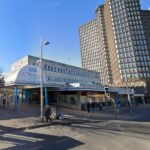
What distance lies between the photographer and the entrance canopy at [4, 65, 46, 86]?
27.0 m

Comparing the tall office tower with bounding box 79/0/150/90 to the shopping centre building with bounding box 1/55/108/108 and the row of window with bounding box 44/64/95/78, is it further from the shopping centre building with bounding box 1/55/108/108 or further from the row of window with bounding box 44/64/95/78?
the shopping centre building with bounding box 1/55/108/108

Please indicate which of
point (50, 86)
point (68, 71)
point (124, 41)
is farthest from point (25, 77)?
point (124, 41)

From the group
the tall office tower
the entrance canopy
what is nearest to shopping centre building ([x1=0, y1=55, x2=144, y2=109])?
the entrance canopy

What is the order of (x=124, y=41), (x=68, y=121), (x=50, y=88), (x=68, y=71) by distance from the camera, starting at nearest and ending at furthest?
(x=68, y=121), (x=50, y=88), (x=68, y=71), (x=124, y=41)

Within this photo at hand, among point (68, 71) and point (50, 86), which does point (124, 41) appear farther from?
point (50, 86)

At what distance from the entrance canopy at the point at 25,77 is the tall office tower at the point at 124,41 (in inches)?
2700

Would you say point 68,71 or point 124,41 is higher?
point 124,41

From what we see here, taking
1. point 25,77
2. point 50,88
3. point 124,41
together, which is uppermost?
point 124,41

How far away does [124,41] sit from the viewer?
11100cm

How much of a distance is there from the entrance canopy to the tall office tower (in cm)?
6859

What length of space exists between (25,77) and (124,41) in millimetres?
92564

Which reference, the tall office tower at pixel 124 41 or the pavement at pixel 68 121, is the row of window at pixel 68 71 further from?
the tall office tower at pixel 124 41

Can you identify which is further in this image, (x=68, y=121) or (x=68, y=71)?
(x=68, y=71)

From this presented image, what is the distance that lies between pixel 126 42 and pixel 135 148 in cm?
10786
